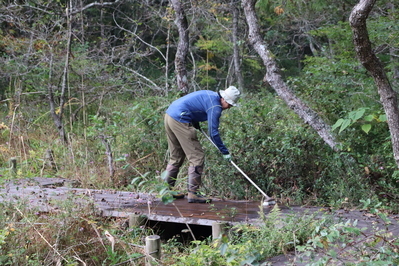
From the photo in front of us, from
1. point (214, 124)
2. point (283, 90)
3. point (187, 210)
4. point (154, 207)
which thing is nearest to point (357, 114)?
point (214, 124)

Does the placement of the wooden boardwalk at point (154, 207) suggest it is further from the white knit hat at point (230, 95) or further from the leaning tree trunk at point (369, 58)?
the leaning tree trunk at point (369, 58)

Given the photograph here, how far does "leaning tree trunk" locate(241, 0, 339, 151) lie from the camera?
712 centimetres

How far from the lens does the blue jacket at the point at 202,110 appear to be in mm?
6137

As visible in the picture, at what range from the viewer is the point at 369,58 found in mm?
4828

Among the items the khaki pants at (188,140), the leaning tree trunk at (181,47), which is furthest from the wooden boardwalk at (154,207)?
the leaning tree trunk at (181,47)

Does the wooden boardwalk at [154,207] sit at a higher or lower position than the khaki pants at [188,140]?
lower

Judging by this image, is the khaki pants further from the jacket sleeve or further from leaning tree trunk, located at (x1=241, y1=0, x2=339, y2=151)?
leaning tree trunk, located at (x1=241, y1=0, x2=339, y2=151)

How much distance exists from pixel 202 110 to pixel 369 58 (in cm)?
240

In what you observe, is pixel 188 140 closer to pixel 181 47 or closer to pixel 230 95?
pixel 230 95

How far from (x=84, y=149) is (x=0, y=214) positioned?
465 centimetres

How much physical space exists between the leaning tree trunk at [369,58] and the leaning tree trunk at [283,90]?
1883 millimetres

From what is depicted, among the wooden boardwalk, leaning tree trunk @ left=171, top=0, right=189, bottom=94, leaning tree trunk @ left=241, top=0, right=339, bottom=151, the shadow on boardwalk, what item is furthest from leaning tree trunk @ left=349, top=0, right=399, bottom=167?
leaning tree trunk @ left=171, top=0, right=189, bottom=94

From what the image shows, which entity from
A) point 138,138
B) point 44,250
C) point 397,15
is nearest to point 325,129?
point 397,15

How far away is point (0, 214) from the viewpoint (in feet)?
16.1
